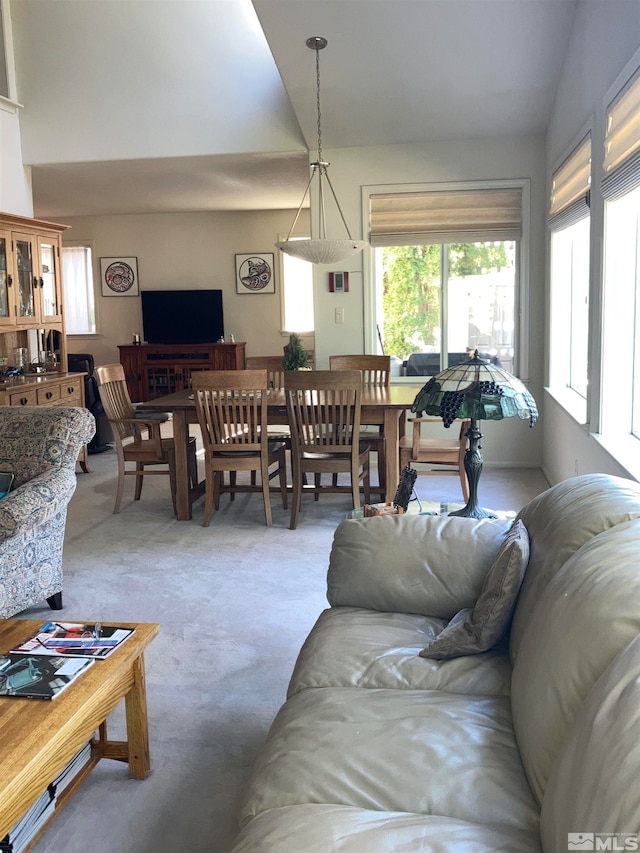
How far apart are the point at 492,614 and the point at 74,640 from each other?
3.75 ft

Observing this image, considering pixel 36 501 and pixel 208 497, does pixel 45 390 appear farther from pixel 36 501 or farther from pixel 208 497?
pixel 36 501

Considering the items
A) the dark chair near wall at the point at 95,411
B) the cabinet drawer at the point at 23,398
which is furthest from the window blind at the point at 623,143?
the dark chair near wall at the point at 95,411

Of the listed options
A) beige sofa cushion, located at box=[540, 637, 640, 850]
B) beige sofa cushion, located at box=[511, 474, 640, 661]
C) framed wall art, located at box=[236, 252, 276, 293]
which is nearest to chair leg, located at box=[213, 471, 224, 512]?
beige sofa cushion, located at box=[511, 474, 640, 661]

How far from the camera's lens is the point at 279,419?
4773 mm

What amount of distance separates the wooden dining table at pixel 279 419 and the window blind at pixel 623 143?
1.67 m

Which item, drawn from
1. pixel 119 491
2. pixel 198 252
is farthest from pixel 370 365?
pixel 198 252

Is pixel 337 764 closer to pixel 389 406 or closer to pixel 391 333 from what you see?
pixel 389 406

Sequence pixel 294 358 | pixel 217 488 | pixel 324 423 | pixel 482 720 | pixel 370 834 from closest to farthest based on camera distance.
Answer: pixel 370 834 → pixel 482 720 → pixel 324 423 → pixel 217 488 → pixel 294 358

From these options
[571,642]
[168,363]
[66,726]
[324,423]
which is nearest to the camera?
[571,642]

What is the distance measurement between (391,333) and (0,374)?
313 cm

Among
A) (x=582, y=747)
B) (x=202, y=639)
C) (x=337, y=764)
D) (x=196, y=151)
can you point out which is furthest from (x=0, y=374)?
(x=582, y=747)

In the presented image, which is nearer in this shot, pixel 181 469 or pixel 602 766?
pixel 602 766

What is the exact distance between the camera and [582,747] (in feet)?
3.63

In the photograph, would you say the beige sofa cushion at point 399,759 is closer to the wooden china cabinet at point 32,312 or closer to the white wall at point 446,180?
the wooden china cabinet at point 32,312
